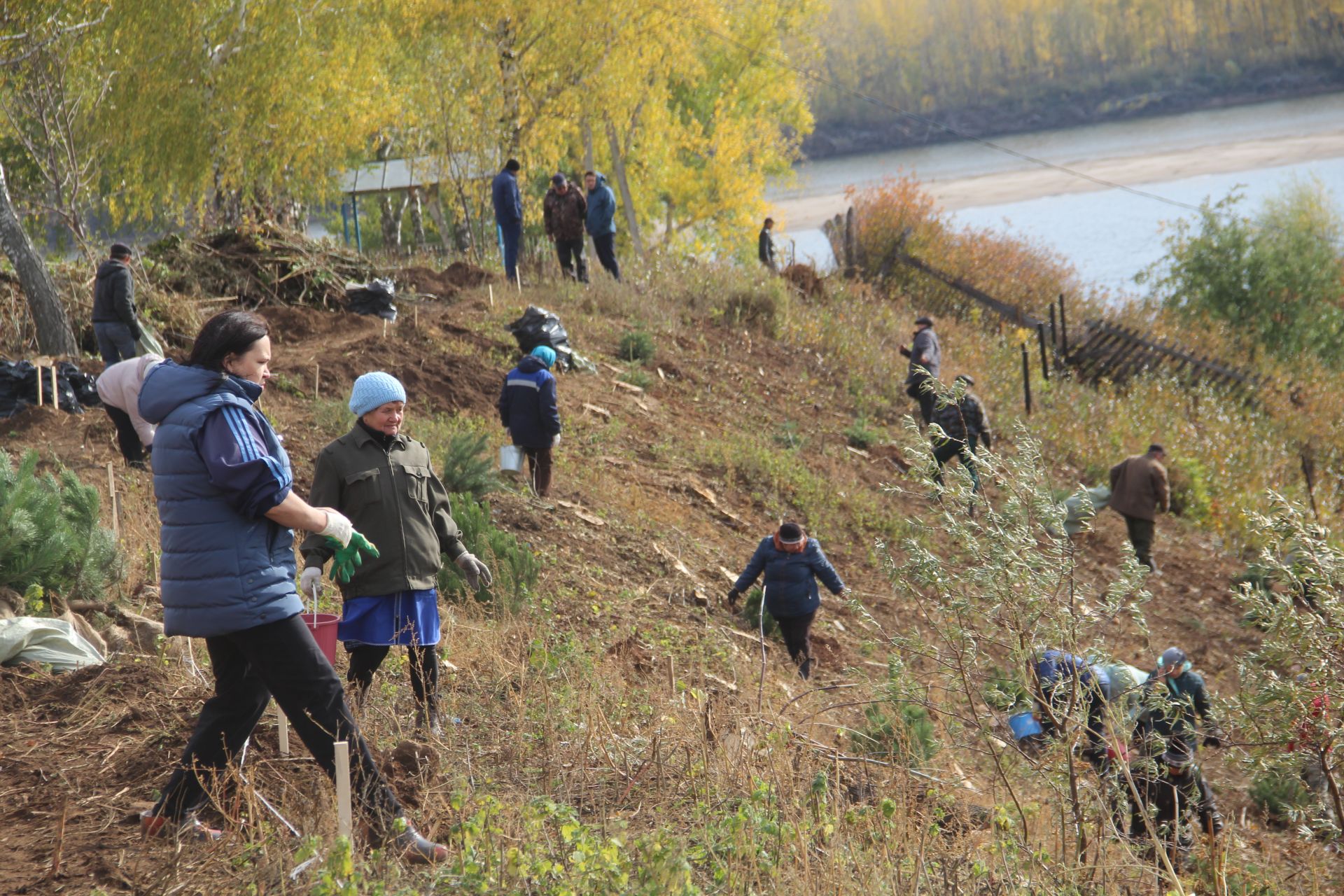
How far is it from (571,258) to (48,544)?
11685mm

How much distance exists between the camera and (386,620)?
4.44 meters

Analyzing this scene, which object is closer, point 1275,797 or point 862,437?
point 1275,797

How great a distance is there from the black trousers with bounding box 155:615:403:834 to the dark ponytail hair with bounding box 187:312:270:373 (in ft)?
2.49

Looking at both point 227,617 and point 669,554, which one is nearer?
point 227,617

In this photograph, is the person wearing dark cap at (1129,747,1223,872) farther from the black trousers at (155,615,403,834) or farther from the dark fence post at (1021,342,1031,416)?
the dark fence post at (1021,342,1031,416)

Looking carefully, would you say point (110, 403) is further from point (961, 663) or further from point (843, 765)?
point (961, 663)

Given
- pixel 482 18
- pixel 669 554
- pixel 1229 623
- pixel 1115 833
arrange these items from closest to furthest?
1. pixel 1115 833
2. pixel 669 554
3. pixel 1229 623
4. pixel 482 18

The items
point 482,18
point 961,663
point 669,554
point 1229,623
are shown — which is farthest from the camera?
point 482,18

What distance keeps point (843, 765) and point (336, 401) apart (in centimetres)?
676

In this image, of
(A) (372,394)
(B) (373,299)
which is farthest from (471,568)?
(B) (373,299)

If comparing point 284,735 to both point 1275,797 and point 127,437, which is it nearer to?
point 127,437

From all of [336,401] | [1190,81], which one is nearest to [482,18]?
[336,401]

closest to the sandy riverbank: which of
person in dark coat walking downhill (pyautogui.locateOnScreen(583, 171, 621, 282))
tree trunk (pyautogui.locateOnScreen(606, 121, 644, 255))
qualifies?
tree trunk (pyautogui.locateOnScreen(606, 121, 644, 255))

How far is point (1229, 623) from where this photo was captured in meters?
12.1
